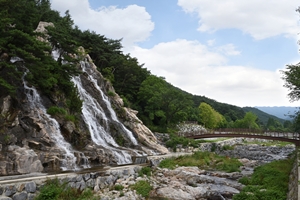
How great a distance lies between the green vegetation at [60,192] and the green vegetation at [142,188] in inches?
115

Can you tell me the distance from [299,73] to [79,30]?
3942 centimetres

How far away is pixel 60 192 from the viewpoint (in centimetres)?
1241

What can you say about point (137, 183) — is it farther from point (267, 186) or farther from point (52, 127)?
point (52, 127)

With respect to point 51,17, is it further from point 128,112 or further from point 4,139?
point 4,139

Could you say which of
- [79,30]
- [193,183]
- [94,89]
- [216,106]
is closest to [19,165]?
[193,183]

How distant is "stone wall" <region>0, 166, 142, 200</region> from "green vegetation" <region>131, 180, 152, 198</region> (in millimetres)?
623

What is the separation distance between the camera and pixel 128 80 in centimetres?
4662

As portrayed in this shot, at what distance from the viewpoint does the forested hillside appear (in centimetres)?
2031

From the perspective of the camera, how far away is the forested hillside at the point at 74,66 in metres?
20.3

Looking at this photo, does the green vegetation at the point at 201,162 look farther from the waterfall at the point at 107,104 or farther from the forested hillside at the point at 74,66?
the forested hillside at the point at 74,66

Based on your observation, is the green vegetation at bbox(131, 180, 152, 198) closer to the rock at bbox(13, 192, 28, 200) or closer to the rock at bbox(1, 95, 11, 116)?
the rock at bbox(13, 192, 28, 200)

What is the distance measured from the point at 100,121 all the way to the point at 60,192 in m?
16.7

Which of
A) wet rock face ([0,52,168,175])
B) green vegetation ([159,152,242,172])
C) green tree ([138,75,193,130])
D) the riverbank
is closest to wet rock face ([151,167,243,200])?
the riverbank

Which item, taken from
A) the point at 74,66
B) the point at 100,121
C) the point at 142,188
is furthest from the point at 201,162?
the point at 74,66
